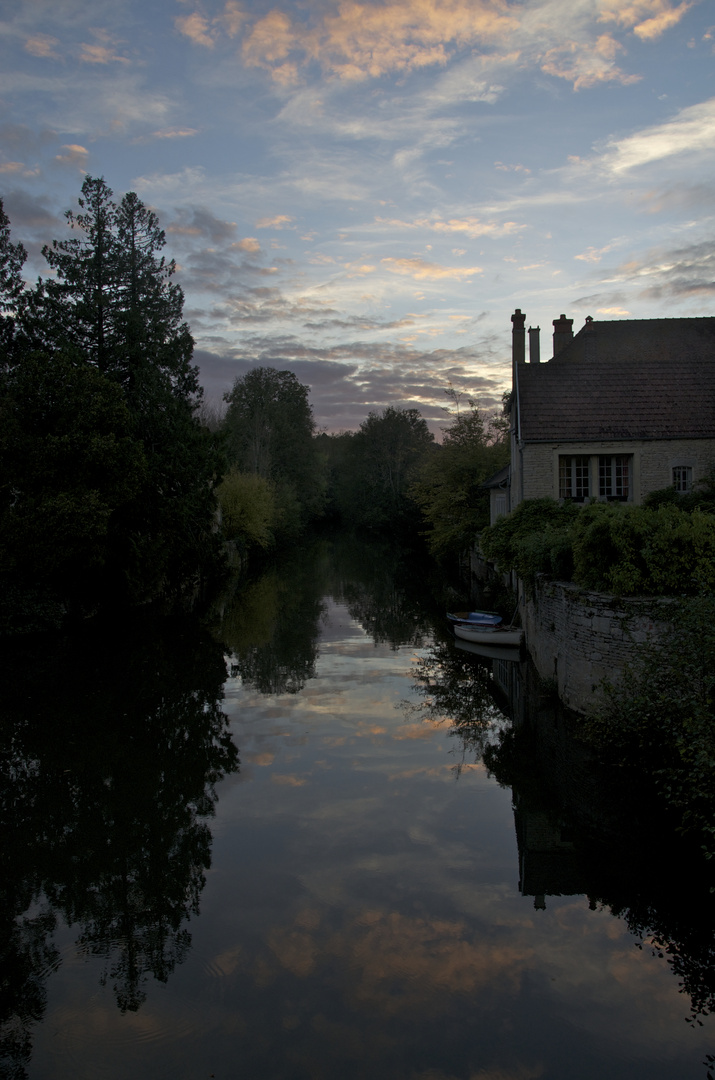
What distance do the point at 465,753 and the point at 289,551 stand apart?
43.4m

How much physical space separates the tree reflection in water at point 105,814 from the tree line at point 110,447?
431 centimetres

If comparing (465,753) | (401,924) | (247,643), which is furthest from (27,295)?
(401,924)

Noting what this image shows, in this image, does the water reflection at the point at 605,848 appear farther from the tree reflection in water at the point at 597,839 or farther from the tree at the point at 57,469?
the tree at the point at 57,469

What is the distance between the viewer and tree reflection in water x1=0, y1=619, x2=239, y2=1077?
6.50 metres

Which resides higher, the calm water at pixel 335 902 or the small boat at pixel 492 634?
the small boat at pixel 492 634

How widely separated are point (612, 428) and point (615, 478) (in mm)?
1468

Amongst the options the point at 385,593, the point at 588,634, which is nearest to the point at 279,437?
the point at 385,593

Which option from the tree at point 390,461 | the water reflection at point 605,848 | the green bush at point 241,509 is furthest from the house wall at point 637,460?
Answer: the tree at point 390,461

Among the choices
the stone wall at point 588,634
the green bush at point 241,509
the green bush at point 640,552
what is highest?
the green bush at point 241,509

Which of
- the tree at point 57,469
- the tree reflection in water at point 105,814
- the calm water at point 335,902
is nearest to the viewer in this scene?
the calm water at point 335,902

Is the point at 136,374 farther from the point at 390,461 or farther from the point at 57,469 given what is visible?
the point at 390,461

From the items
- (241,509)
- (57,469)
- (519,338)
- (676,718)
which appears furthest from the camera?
(241,509)

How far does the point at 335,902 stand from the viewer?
7.26m

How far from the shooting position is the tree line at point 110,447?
20.0 meters
